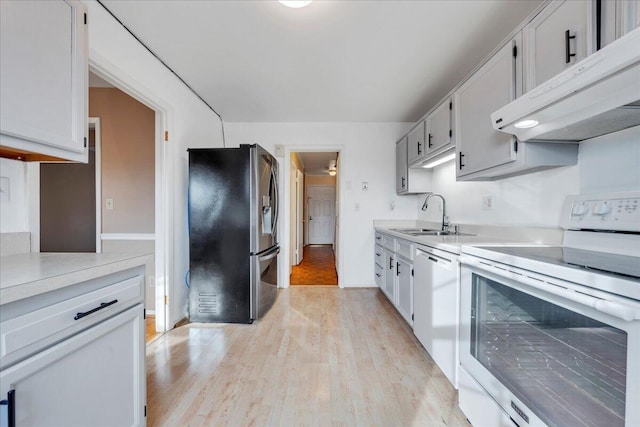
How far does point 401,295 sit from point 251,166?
1851 millimetres

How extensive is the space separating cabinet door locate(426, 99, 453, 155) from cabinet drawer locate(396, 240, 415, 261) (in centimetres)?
92

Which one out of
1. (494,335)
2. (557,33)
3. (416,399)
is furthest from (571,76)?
(416,399)

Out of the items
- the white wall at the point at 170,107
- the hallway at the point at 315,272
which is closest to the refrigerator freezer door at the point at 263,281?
the white wall at the point at 170,107

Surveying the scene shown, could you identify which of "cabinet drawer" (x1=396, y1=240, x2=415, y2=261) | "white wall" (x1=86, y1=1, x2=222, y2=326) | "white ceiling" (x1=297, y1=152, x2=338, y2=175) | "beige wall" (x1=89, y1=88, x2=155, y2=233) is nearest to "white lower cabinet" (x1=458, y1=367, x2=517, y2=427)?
"cabinet drawer" (x1=396, y1=240, x2=415, y2=261)

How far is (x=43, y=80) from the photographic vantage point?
1104 mm

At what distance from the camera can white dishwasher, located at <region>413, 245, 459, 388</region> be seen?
5.19 feet

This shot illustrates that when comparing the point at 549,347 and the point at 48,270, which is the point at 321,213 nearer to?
the point at 549,347

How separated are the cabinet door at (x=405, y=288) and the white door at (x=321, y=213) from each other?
6.63 meters

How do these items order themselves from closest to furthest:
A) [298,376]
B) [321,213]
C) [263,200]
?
[298,376] < [263,200] < [321,213]

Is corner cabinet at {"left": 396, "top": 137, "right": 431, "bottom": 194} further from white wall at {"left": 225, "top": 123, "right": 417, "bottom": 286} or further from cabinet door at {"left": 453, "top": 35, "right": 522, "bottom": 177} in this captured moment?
cabinet door at {"left": 453, "top": 35, "right": 522, "bottom": 177}

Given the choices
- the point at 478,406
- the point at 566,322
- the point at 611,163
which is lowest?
the point at 478,406

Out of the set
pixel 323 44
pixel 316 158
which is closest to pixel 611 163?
pixel 323 44

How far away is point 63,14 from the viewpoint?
1.19 meters

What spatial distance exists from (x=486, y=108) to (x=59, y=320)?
7.57ft
